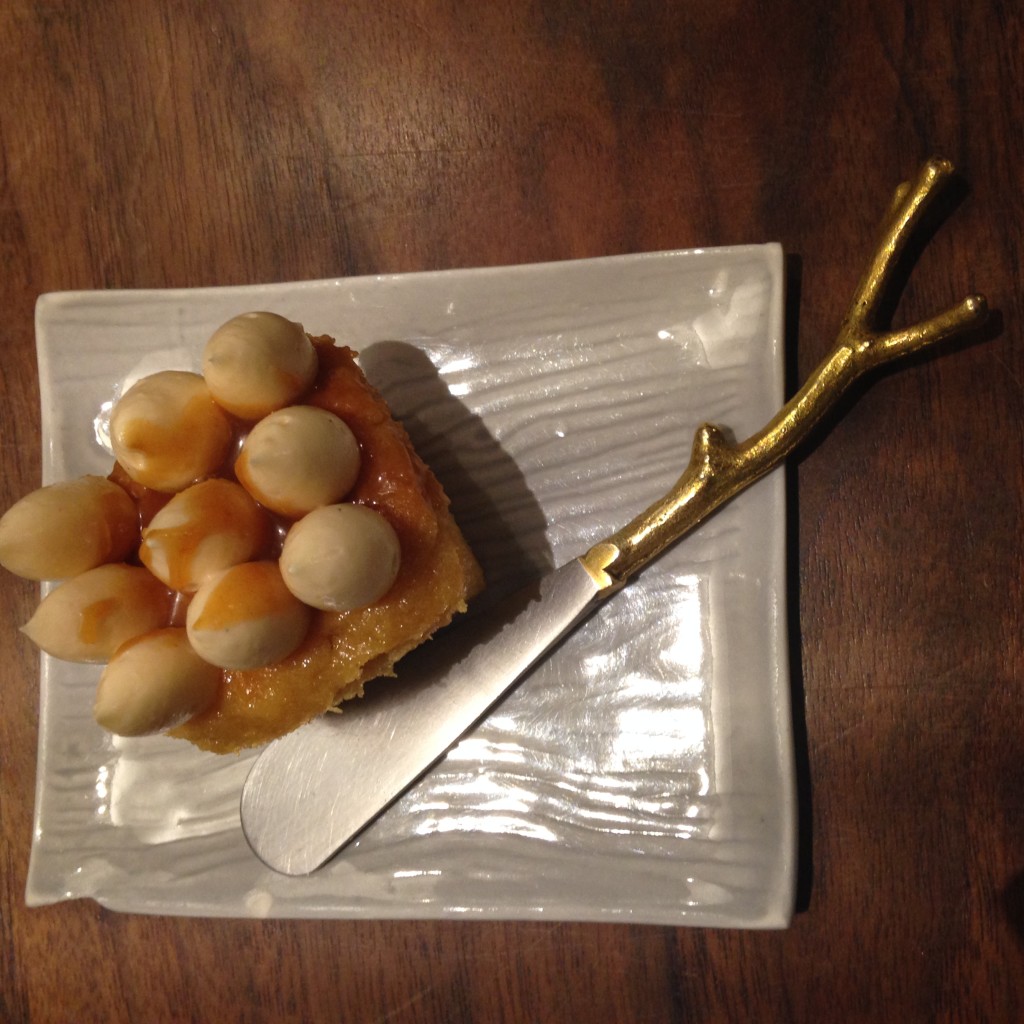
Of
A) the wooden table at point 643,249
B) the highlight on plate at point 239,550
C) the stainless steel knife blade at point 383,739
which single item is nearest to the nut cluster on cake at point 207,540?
the highlight on plate at point 239,550

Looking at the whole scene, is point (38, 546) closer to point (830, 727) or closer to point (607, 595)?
point (607, 595)

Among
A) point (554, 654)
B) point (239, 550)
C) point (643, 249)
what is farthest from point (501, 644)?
point (643, 249)

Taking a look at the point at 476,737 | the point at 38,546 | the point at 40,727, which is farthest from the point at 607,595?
the point at 40,727

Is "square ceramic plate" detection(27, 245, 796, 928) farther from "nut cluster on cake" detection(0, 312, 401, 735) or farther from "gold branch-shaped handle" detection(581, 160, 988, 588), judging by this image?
"nut cluster on cake" detection(0, 312, 401, 735)

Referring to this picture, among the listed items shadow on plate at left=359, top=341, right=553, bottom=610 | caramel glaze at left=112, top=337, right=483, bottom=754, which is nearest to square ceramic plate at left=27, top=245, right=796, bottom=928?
shadow on plate at left=359, top=341, right=553, bottom=610

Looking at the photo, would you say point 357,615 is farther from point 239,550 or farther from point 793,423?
point 793,423
